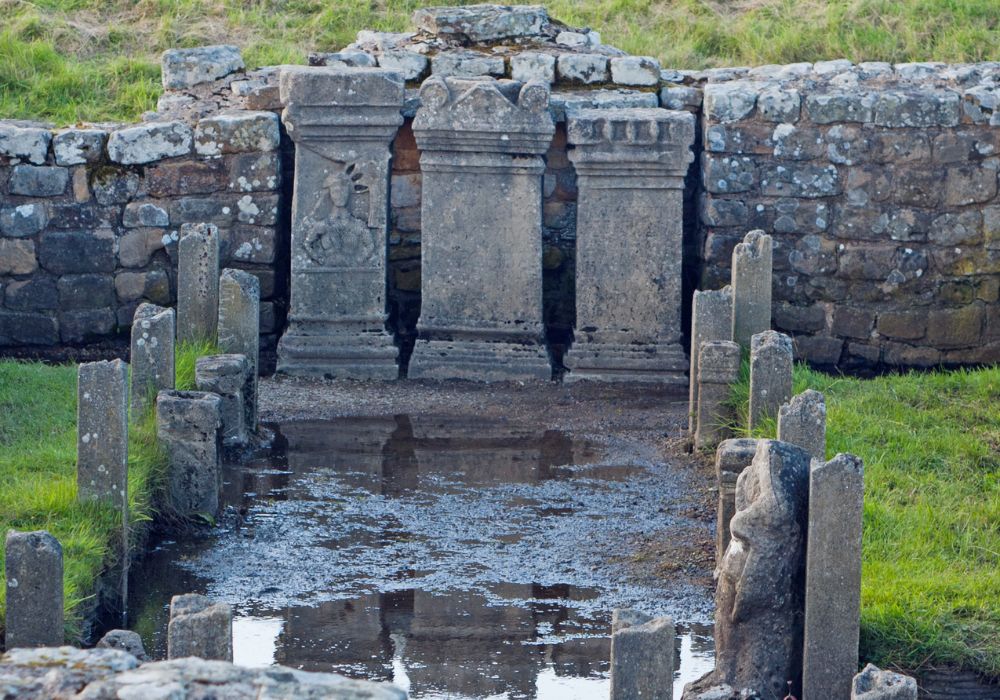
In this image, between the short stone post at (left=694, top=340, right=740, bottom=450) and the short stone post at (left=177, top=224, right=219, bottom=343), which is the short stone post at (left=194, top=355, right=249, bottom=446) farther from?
the short stone post at (left=694, top=340, right=740, bottom=450)

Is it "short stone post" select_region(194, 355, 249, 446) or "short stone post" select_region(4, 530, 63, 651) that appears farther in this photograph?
"short stone post" select_region(194, 355, 249, 446)

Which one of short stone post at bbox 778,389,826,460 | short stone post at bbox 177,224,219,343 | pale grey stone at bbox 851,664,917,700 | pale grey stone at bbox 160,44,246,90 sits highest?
pale grey stone at bbox 160,44,246,90

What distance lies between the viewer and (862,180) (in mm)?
10672

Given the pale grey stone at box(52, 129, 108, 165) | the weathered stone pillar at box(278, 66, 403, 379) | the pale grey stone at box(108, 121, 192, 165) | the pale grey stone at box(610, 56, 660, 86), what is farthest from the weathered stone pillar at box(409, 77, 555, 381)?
the pale grey stone at box(52, 129, 108, 165)

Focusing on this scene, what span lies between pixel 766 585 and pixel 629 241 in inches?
207

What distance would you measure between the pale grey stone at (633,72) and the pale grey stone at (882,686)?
6788 mm

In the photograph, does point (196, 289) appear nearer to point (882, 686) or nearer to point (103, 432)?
point (103, 432)

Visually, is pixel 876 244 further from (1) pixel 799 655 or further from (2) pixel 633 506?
(1) pixel 799 655

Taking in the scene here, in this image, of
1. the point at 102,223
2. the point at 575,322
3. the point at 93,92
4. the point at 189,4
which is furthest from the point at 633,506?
the point at 189,4

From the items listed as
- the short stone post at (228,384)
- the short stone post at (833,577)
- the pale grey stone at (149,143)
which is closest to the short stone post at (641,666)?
the short stone post at (833,577)

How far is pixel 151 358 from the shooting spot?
7.73 meters

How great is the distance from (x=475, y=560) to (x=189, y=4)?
26.0 ft

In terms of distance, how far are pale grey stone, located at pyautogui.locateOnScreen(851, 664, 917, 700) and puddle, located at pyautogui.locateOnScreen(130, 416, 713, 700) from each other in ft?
3.45

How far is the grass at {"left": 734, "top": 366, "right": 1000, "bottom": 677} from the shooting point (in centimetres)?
571
